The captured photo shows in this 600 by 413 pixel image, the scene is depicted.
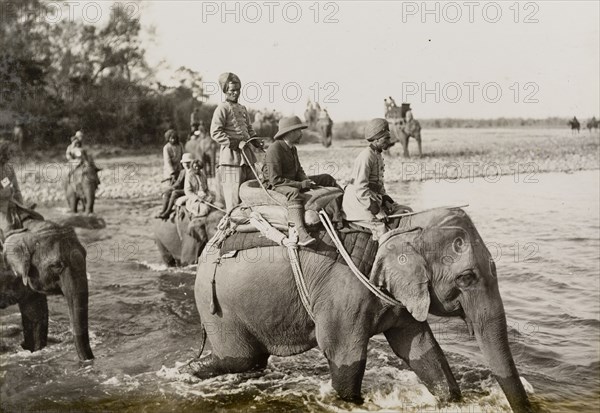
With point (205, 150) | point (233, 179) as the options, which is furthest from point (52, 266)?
point (205, 150)

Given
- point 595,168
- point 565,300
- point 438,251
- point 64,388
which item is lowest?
point 64,388

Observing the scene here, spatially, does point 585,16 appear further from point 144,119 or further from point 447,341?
point 144,119

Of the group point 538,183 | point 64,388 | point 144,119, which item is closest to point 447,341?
point 538,183

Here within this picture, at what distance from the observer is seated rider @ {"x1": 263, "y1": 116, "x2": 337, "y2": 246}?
405 cm

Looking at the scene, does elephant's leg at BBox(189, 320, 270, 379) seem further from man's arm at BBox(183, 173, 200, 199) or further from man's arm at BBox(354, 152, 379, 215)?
man's arm at BBox(183, 173, 200, 199)

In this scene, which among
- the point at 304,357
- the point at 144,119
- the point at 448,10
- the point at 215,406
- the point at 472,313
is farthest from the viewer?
the point at 144,119

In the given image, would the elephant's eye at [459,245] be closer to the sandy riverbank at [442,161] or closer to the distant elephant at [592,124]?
the sandy riverbank at [442,161]

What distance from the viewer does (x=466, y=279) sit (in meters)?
3.77

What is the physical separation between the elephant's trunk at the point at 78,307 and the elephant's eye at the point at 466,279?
9.48 feet

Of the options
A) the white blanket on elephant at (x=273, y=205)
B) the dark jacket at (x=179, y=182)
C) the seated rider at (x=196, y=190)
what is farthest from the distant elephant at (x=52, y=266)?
the dark jacket at (x=179, y=182)

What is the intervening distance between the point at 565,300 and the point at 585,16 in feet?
6.86

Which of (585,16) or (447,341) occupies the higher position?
(585,16)

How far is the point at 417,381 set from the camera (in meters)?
4.66

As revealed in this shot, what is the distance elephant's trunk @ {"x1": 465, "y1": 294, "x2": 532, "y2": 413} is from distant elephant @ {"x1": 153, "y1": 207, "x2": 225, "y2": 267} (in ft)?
12.5
